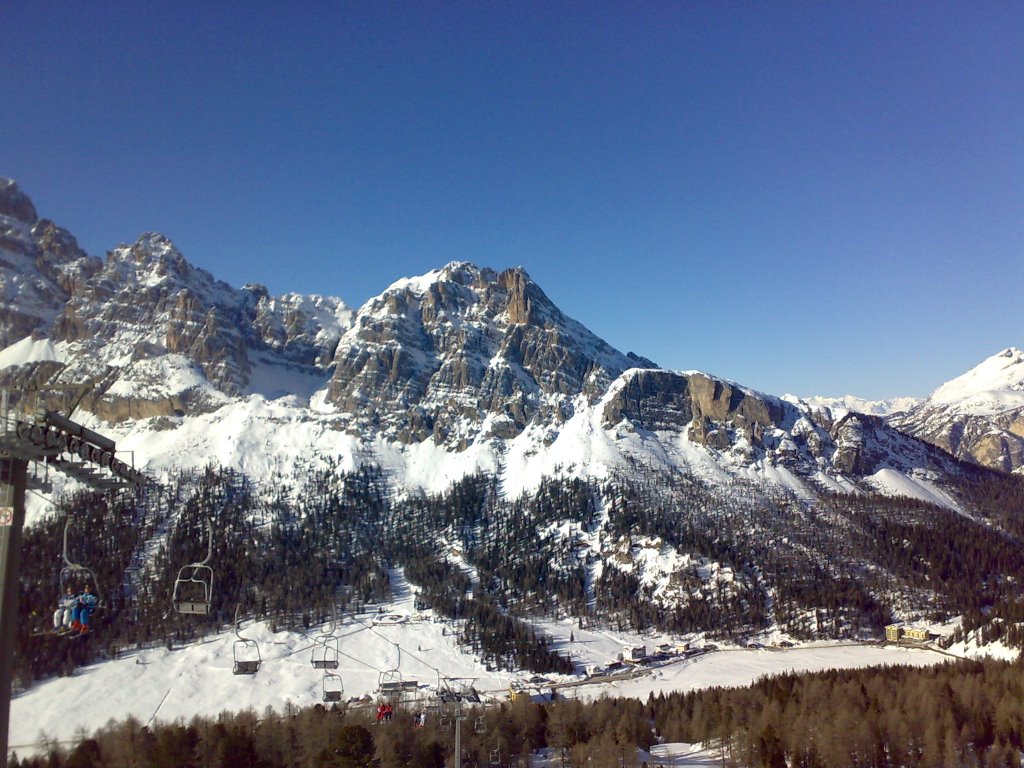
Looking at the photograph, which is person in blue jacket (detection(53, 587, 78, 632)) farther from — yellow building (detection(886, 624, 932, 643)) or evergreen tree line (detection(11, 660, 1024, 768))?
yellow building (detection(886, 624, 932, 643))

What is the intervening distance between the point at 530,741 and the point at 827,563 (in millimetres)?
111905

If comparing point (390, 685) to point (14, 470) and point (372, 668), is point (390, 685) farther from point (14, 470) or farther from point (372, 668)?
point (14, 470)

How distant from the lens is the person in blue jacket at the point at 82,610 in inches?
567

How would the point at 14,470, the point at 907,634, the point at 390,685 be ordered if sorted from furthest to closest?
the point at 907,634 < the point at 390,685 < the point at 14,470

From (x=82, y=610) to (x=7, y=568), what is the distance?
2770 millimetres

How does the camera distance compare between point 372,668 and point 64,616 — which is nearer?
point 64,616

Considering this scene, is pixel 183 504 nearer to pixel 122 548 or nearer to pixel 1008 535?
pixel 122 548

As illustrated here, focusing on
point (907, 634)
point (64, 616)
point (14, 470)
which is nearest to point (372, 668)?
point (907, 634)

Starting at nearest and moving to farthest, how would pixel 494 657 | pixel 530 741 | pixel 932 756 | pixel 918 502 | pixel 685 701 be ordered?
pixel 932 756
pixel 530 741
pixel 685 701
pixel 494 657
pixel 918 502

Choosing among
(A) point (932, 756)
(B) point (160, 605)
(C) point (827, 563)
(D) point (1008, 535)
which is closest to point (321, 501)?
(B) point (160, 605)

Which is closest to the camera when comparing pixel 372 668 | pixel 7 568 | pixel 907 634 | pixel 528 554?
pixel 7 568

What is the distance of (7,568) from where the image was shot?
40.5 ft

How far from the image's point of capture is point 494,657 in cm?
11500

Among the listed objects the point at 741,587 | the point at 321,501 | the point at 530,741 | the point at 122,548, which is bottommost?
the point at 530,741
